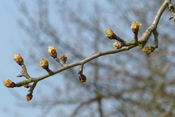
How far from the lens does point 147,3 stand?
8.22m

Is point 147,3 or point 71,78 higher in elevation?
point 147,3

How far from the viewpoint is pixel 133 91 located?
22.3 feet

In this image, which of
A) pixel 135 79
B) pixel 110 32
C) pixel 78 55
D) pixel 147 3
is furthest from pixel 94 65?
pixel 110 32

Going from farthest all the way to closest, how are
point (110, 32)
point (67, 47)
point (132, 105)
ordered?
point (67, 47) < point (132, 105) < point (110, 32)

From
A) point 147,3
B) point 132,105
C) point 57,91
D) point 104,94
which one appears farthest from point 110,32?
point 57,91

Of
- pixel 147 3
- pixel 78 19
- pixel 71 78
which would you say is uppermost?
pixel 147 3

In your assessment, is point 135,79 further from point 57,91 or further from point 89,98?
point 57,91

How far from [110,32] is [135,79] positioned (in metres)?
5.83

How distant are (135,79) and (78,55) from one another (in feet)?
6.74

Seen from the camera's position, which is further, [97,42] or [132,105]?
[97,42]

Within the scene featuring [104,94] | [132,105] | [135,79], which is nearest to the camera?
[132,105]

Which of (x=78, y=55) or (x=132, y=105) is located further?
(x=78, y=55)

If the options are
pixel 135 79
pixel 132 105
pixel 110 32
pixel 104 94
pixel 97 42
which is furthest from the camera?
pixel 97 42

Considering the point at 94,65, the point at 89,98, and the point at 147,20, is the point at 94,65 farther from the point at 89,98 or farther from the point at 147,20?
the point at 147,20
